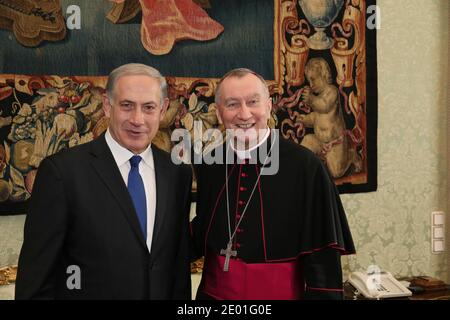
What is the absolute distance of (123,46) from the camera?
9.27 ft

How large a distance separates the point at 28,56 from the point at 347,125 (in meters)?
1.76

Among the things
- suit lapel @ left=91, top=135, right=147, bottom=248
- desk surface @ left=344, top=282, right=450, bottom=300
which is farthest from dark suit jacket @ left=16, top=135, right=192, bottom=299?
desk surface @ left=344, top=282, right=450, bottom=300

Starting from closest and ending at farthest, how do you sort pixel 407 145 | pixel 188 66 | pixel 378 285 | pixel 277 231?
pixel 277 231 → pixel 188 66 → pixel 378 285 → pixel 407 145

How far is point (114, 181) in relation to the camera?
2.05m

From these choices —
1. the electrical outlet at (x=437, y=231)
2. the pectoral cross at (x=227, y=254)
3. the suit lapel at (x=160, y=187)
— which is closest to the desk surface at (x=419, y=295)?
the electrical outlet at (x=437, y=231)

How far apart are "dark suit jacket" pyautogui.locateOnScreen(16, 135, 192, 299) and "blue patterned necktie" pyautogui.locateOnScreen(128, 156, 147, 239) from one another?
0.13ft

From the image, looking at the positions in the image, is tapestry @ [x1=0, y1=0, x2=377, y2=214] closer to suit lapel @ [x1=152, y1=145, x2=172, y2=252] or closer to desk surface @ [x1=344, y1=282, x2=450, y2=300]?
desk surface @ [x1=344, y1=282, x2=450, y2=300]

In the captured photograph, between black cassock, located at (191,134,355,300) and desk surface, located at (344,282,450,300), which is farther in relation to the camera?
desk surface, located at (344,282,450,300)

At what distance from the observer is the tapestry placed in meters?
2.66

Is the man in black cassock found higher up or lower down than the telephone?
higher up

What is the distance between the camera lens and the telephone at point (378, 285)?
9.81 ft

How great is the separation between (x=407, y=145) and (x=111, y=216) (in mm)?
2106

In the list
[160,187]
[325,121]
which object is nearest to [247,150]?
[160,187]

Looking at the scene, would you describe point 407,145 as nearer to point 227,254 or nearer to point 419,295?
point 419,295
